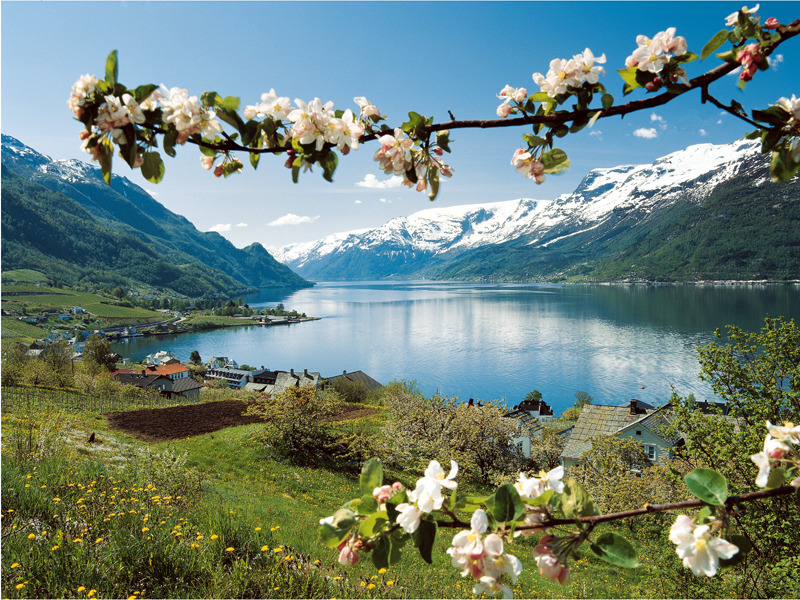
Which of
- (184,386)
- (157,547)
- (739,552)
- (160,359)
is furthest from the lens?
(160,359)

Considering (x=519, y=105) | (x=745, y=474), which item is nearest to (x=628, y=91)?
(x=519, y=105)

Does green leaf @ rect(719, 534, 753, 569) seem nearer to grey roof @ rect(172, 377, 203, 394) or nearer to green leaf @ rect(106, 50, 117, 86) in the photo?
green leaf @ rect(106, 50, 117, 86)

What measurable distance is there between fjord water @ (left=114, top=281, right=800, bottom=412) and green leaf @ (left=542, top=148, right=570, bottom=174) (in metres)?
33.2

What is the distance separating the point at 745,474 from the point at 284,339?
4017 inches

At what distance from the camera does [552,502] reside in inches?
45.0

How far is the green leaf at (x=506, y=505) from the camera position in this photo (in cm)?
107

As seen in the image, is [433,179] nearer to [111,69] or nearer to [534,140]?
[534,140]

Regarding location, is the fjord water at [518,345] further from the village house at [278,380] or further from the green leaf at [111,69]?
the green leaf at [111,69]

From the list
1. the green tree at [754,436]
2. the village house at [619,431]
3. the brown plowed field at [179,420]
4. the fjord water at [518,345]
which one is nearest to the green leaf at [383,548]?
the green tree at [754,436]

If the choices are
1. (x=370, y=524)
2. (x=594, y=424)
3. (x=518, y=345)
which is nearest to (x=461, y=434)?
(x=594, y=424)

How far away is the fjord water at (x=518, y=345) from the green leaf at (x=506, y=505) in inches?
1326

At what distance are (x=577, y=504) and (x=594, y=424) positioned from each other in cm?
3611

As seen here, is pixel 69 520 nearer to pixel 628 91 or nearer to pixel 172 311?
pixel 628 91

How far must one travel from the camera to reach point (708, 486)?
1.03 metres
